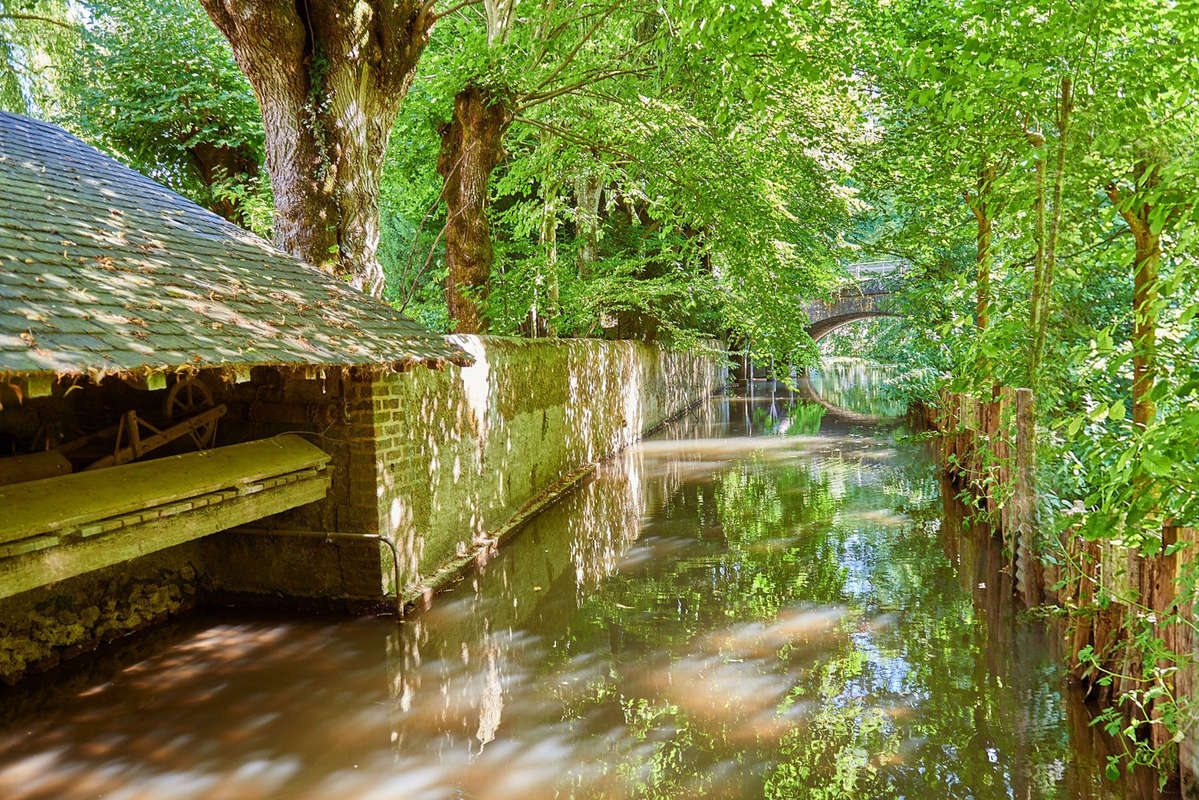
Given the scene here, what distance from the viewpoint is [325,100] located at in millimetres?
7066

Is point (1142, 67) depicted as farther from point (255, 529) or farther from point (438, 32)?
point (438, 32)

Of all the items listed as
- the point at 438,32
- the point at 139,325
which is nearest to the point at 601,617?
the point at 139,325

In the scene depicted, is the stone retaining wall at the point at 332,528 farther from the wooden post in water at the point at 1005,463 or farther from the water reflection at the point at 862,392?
the water reflection at the point at 862,392

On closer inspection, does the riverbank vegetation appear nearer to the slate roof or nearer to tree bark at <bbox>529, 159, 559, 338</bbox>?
tree bark at <bbox>529, 159, 559, 338</bbox>

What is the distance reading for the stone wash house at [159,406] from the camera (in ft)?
13.5

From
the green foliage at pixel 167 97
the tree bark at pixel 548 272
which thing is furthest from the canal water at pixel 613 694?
the green foliage at pixel 167 97

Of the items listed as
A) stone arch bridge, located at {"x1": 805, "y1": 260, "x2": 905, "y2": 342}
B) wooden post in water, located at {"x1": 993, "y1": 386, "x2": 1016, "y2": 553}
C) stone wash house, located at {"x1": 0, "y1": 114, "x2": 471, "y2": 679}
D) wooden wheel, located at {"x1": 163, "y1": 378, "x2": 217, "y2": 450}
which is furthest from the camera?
stone arch bridge, located at {"x1": 805, "y1": 260, "x2": 905, "y2": 342}

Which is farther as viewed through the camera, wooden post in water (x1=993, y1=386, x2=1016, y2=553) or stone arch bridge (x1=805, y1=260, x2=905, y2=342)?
stone arch bridge (x1=805, y1=260, x2=905, y2=342)

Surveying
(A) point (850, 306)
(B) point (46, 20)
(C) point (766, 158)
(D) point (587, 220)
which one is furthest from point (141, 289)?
(A) point (850, 306)

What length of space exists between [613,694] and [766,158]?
30.9 ft

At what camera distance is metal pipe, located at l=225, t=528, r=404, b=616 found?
19.7 feet

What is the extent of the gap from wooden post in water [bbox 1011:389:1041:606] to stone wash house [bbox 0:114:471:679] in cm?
449

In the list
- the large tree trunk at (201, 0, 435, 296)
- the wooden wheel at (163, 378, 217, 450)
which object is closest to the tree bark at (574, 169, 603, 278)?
the large tree trunk at (201, 0, 435, 296)

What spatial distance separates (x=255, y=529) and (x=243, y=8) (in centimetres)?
430
